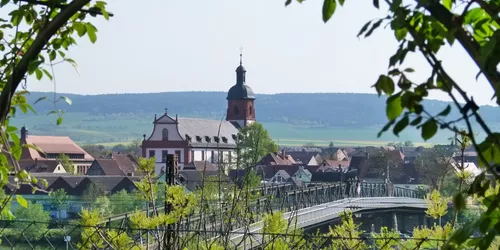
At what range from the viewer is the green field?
173m

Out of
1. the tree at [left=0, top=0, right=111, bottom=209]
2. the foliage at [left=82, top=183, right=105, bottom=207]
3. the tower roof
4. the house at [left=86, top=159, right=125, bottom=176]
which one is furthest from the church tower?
the tree at [left=0, top=0, right=111, bottom=209]

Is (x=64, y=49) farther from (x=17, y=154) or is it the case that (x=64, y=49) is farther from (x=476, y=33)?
(x=476, y=33)

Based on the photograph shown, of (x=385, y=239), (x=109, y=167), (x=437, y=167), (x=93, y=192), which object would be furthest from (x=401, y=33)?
(x=109, y=167)

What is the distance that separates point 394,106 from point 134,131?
7337 inches

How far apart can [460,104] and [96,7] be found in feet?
3.92

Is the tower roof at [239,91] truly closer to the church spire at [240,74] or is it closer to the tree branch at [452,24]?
the church spire at [240,74]

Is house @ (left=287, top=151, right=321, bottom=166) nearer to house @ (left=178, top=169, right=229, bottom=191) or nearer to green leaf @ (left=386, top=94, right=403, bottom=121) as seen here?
house @ (left=178, top=169, right=229, bottom=191)

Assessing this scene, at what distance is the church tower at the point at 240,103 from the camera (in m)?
85.4

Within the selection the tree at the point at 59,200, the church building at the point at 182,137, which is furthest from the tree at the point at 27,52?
the church building at the point at 182,137

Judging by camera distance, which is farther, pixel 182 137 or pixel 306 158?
pixel 306 158

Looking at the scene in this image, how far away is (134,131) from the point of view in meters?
186

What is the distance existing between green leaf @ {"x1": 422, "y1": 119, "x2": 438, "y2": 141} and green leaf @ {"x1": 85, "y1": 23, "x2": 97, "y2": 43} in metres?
1.25

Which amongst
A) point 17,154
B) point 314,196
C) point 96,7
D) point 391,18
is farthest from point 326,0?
point 314,196

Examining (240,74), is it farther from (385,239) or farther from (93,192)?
(385,239)
